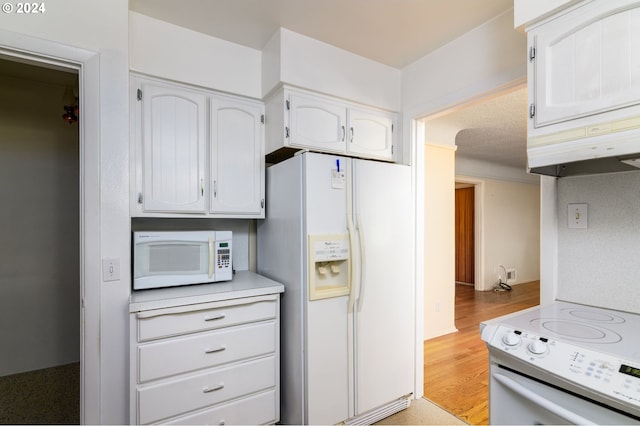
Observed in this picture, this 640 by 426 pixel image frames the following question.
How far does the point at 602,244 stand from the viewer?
56.7 inches

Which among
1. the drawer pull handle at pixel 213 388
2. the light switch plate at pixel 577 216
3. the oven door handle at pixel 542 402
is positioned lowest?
the drawer pull handle at pixel 213 388

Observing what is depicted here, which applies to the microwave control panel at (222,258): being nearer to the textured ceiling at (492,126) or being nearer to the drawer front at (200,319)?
the drawer front at (200,319)

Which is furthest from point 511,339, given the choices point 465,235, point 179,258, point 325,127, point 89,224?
point 465,235

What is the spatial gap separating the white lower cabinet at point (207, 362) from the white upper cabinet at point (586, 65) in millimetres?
1718

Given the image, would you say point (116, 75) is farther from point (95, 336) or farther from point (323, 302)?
point (323, 302)

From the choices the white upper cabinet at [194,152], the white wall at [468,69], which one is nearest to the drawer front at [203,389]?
the white upper cabinet at [194,152]

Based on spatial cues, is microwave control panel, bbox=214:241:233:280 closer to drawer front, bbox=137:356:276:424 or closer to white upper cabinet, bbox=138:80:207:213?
white upper cabinet, bbox=138:80:207:213

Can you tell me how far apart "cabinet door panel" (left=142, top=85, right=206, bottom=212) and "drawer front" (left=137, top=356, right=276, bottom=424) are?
0.99 m

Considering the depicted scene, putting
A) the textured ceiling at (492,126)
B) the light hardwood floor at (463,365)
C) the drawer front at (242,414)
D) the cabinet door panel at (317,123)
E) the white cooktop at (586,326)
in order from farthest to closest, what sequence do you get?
the textured ceiling at (492,126)
the light hardwood floor at (463,365)
the cabinet door panel at (317,123)
the drawer front at (242,414)
the white cooktop at (586,326)

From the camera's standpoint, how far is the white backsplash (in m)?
1.36

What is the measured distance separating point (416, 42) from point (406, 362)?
2247mm

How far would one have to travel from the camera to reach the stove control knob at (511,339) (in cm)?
113

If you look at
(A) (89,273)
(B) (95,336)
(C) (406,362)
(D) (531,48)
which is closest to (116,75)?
(A) (89,273)

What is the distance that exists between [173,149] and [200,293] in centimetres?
91
